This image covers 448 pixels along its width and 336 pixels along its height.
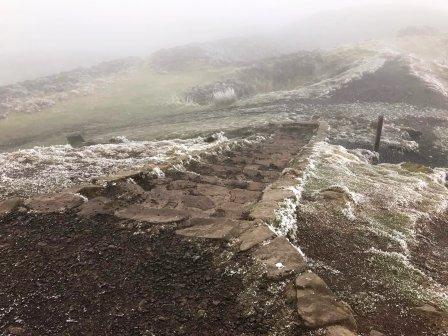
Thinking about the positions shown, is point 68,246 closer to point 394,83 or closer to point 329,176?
point 329,176

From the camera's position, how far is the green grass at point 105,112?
91.4ft

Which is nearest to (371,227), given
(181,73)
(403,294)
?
(403,294)

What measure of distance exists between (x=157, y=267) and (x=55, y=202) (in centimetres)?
410

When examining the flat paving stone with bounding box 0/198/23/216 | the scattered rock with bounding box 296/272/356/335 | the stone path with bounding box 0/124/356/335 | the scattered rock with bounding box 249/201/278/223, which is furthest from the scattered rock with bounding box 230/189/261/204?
the flat paving stone with bounding box 0/198/23/216

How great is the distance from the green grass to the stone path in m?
18.1

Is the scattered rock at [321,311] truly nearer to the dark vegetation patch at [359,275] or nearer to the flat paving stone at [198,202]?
the dark vegetation patch at [359,275]

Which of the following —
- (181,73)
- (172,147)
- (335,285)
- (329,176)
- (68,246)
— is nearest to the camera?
(335,285)

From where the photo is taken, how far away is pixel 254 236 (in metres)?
7.95

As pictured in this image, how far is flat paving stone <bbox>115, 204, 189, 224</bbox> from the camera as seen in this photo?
8960mm

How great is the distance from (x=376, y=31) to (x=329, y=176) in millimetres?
93018

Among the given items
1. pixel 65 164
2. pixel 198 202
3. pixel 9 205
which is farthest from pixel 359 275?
pixel 65 164

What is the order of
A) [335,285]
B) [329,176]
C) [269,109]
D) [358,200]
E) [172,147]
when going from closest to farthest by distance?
[335,285] < [358,200] < [329,176] < [172,147] < [269,109]

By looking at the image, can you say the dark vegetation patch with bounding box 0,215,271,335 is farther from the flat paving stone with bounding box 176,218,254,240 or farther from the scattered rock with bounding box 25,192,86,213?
the scattered rock with bounding box 25,192,86,213

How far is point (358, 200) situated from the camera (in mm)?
11656
